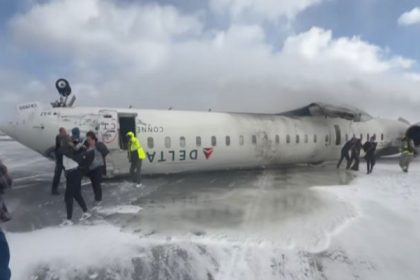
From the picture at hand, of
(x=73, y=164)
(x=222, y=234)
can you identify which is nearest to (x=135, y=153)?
(x=73, y=164)

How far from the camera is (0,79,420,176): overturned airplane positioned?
37.2 ft

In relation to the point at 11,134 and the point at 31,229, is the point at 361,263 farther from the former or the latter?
the point at 11,134

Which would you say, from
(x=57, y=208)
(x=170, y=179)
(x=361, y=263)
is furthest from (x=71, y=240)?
(x=170, y=179)

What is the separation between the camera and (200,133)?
515 inches

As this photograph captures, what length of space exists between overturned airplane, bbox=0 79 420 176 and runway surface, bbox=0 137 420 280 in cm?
177

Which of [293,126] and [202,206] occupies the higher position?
[293,126]

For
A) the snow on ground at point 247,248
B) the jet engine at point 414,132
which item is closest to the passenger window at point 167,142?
the snow on ground at point 247,248

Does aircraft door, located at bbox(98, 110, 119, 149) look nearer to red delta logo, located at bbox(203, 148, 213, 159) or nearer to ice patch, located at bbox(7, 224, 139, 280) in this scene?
red delta logo, located at bbox(203, 148, 213, 159)

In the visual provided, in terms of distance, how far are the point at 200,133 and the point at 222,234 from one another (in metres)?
7.00

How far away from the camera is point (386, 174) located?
13.6m

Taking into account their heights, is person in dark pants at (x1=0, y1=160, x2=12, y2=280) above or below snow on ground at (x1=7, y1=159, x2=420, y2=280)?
above

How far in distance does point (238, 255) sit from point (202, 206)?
321 cm

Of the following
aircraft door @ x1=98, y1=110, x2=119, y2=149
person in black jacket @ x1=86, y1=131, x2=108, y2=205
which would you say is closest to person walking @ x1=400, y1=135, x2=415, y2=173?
aircraft door @ x1=98, y1=110, x2=119, y2=149

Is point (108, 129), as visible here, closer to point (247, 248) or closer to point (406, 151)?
point (247, 248)
